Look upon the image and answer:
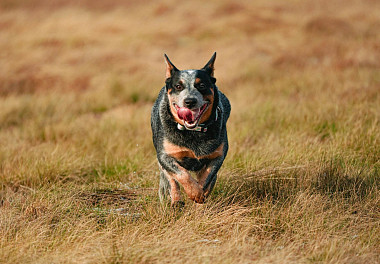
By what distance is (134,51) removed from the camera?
622 inches

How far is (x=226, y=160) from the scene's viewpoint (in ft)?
19.8

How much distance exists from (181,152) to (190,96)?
552 millimetres

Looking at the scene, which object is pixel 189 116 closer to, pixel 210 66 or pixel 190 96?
pixel 190 96

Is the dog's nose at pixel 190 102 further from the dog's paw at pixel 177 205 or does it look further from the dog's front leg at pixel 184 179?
the dog's paw at pixel 177 205

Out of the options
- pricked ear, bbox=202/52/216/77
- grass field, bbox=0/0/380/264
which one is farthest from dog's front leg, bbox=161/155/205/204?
pricked ear, bbox=202/52/216/77

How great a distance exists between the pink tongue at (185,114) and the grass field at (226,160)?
85cm

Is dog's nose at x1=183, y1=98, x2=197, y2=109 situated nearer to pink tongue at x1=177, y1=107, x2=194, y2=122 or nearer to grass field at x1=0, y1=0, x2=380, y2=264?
pink tongue at x1=177, y1=107, x2=194, y2=122

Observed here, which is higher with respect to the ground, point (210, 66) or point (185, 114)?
point (210, 66)

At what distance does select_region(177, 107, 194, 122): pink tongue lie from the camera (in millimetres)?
4074

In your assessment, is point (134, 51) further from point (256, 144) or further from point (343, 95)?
point (256, 144)

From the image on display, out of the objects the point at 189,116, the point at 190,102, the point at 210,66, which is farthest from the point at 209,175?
the point at 210,66

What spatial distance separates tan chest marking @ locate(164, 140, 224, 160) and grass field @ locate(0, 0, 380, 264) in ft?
1.54

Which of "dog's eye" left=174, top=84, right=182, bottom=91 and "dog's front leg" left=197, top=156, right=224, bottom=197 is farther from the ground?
"dog's eye" left=174, top=84, right=182, bottom=91

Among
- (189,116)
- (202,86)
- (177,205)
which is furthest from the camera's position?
(177,205)
